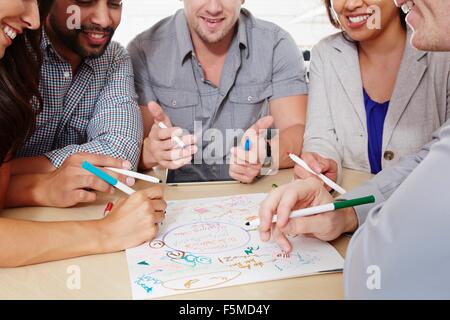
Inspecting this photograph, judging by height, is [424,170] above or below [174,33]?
below

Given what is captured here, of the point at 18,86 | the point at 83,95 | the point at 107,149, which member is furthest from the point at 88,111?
the point at 18,86

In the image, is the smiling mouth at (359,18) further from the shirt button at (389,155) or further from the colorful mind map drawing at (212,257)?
the colorful mind map drawing at (212,257)

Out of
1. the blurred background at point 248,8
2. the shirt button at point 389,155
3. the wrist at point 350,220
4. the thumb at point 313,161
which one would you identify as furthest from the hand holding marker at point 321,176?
the blurred background at point 248,8

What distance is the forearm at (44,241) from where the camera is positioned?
66 cm

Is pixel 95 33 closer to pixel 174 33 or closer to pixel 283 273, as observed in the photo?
pixel 174 33

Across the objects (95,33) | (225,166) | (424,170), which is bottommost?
(225,166)

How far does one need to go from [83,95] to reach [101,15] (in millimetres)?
228

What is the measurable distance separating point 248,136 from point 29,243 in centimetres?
59

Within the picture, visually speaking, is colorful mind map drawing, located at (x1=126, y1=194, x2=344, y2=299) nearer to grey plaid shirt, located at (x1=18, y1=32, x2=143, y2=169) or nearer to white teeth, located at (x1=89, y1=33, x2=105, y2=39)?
grey plaid shirt, located at (x1=18, y1=32, x2=143, y2=169)

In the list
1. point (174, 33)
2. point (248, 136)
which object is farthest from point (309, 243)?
point (174, 33)

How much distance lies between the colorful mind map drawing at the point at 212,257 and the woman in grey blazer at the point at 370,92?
36 cm

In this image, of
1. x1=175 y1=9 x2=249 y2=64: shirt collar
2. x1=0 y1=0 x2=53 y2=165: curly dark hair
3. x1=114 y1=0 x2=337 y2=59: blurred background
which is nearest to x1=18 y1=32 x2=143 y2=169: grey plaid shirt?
x1=0 y1=0 x2=53 y2=165: curly dark hair

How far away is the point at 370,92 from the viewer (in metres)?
1.25

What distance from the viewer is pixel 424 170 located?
479mm
